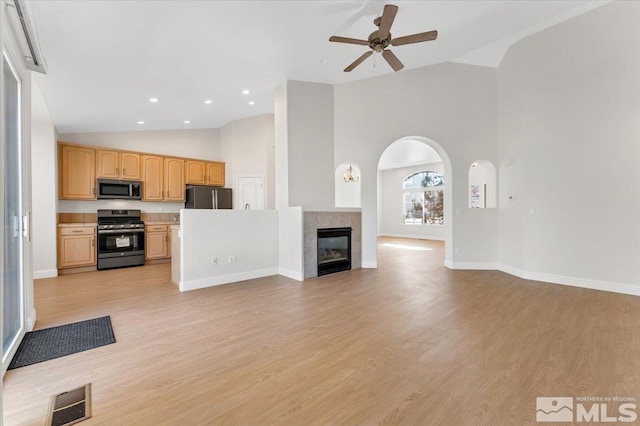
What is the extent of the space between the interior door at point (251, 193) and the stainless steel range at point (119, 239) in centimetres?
233

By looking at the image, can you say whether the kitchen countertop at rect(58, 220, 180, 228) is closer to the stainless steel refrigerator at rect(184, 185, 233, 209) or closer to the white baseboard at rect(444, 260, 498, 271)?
the stainless steel refrigerator at rect(184, 185, 233, 209)

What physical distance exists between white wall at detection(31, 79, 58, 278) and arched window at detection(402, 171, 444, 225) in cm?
1147

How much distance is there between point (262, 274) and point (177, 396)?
3308 millimetres

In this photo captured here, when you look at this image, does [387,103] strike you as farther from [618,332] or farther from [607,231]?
[618,332]

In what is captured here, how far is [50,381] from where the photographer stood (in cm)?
213

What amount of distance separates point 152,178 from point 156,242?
59.1 inches

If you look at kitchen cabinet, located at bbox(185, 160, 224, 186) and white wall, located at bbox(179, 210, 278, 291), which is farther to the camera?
kitchen cabinet, located at bbox(185, 160, 224, 186)

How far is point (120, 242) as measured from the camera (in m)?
6.23

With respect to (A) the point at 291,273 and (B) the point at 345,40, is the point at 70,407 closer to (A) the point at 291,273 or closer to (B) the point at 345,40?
(A) the point at 291,273

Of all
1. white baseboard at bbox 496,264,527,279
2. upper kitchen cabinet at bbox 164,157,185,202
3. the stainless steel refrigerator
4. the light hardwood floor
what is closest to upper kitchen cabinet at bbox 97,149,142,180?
upper kitchen cabinet at bbox 164,157,185,202

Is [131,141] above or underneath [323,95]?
underneath

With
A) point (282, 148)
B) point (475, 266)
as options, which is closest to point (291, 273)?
point (282, 148)

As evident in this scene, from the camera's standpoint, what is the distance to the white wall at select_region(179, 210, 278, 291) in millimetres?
4410

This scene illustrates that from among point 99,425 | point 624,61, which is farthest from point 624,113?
point 99,425
